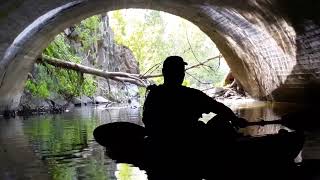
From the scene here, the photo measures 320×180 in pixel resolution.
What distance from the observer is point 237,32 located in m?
16.5

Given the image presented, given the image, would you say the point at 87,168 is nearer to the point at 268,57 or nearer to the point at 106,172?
the point at 106,172

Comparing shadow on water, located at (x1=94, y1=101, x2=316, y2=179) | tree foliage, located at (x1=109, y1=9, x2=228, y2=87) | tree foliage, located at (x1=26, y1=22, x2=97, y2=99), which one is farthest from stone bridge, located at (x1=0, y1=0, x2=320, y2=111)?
tree foliage, located at (x1=109, y1=9, x2=228, y2=87)

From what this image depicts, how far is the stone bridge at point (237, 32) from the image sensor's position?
11000 mm

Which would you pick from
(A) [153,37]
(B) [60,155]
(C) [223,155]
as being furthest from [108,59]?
(C) [223,155]

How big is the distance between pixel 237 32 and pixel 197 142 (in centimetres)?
1103

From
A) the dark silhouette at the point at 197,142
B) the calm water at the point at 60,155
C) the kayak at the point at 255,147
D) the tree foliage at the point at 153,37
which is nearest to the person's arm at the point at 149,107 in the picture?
the dark silhouette at the point at 197,142

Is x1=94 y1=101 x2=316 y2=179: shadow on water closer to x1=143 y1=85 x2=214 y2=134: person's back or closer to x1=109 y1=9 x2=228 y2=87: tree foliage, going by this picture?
x1=143 y1=85 x2=214 y2=134: person's back

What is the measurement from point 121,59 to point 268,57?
17.6 meters

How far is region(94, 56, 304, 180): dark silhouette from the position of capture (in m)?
5.73

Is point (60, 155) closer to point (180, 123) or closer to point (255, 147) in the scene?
point (180, 123)

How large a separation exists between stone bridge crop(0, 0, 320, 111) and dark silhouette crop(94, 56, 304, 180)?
420cm

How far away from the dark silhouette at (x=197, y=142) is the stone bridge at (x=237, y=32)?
165 inches

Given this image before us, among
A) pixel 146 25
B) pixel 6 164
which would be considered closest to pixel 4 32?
pixel 6 164

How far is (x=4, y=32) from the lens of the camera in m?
10.9
